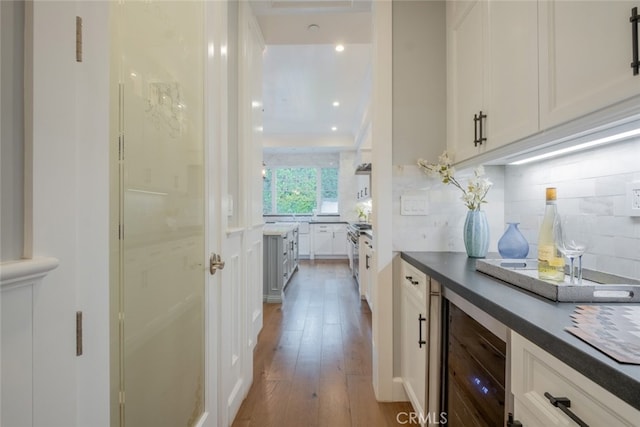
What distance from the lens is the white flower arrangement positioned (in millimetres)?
1666

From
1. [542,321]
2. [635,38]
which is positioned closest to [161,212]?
[542,321]

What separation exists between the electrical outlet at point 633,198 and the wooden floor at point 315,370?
1465 millimetres

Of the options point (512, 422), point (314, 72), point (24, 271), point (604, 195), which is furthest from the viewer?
point (314, 72)

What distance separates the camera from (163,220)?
1040 millimetres

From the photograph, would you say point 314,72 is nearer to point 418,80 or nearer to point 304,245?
point 418,80

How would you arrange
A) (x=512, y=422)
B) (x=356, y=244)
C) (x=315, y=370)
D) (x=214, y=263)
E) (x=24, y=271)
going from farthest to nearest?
(x=356, y=244), (x=315, y=370), (x=214, y=263), (x=512, y=422), (x=24, y=271)

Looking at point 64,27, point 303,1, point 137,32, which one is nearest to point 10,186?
point 64,27

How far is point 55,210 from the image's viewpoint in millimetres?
576

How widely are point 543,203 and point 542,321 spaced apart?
3.46 feet

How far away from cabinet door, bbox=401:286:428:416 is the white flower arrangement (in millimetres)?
641

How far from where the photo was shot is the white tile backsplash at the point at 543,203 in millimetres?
1060

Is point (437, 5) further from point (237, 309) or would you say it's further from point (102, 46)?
point (237, 309)

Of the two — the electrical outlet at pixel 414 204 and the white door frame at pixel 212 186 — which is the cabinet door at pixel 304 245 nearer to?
the electrical outlet at pixel 414 204

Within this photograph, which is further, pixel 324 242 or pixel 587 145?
pixel 324 242
